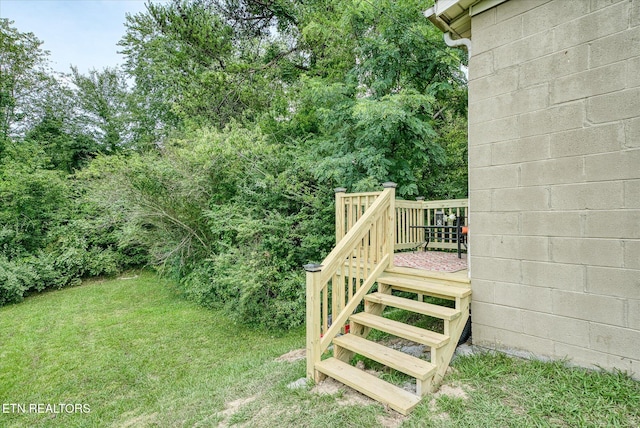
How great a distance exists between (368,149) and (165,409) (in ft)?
A: 14.9

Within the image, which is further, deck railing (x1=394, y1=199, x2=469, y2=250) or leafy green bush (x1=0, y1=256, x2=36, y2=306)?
leafy green bush (x1=0, y1=256, x2=36, y2=306)

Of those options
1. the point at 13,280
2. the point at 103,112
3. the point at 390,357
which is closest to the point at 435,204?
the point at 390,357

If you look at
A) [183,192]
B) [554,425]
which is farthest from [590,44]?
[183,192]

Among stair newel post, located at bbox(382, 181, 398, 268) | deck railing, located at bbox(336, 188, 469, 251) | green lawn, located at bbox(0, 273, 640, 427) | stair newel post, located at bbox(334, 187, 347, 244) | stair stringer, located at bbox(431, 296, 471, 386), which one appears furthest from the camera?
deck railing, located at bbox(336, 188, 469, 251)

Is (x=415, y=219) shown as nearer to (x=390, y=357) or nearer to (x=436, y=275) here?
(x=436, y=275)

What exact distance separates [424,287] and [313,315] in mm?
1164

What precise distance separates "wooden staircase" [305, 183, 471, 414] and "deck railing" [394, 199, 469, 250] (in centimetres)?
122

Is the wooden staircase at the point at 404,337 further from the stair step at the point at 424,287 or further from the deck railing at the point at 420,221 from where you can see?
the deck railing at the point at 420,221

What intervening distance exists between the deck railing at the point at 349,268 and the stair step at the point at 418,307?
6.8 inches

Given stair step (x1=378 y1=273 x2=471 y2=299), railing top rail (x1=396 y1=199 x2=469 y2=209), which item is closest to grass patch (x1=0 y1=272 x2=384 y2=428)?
stair step (x1=378 y1=273 x2=471 y2=299)

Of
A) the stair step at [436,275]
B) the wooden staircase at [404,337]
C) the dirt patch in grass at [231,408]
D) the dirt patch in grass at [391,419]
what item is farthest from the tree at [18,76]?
the dirt patch in grass at [391,419]

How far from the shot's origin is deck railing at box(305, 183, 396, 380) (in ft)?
9.12

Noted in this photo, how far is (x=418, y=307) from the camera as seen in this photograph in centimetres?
292

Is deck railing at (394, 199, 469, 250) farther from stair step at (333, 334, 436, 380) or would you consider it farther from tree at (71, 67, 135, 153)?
tree at (71, 67, 135, 153)
